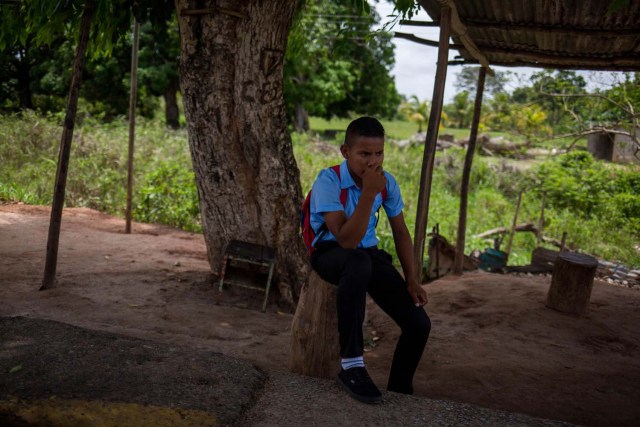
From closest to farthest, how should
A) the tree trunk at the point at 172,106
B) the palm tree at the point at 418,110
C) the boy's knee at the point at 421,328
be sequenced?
the boy's knee at the point at 421,328 < the tree trunk at the point at 172,106 < the palm tree at the point at 418,110

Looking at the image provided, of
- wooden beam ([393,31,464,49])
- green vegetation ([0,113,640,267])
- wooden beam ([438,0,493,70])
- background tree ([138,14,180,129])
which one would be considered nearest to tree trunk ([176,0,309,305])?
wooden beam ([438,0,493,70])

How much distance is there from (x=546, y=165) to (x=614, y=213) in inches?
149

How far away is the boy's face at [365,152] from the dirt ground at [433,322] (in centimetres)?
121

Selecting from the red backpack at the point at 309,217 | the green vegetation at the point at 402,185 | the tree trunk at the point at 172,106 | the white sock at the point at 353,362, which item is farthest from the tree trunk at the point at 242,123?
the tree trunk at the point at 172,106

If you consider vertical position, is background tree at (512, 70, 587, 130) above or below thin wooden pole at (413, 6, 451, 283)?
above

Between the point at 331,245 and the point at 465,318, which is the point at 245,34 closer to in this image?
the point at 331,245

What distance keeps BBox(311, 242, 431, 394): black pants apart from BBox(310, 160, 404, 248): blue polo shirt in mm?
80

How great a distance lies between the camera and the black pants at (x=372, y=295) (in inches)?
111

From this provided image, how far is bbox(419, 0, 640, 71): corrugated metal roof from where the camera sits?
5.29 m

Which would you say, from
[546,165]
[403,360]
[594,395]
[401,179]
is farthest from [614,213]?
[403,360]

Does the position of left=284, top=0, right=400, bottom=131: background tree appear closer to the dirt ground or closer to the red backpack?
the dirt ground

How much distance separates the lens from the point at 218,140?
5379 millimetres

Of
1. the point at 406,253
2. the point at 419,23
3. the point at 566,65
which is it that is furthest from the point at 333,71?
the point at 406,253

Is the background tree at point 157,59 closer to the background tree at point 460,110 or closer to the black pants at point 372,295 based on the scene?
the black pants at point 372,295
